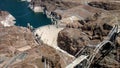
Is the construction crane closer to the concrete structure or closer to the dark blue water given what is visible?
the concrete structure

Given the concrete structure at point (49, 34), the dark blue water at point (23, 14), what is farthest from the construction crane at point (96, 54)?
the dark blue water at point (23, 14)

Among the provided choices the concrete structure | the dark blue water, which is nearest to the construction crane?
the concrete structure

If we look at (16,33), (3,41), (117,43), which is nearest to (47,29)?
(16,33)

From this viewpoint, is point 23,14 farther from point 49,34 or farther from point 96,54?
point 96,54

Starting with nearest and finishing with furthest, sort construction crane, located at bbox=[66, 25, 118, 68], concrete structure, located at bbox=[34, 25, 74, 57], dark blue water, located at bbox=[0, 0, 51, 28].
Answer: construction crane, located at bbox=[66, 25, 118, 68]
concrete structure, located at bbox=[34, 25, 74, 57]
dark blue water, located at bbox=[0, 0, 51, 28]

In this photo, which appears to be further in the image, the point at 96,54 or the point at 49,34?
the point at 49,34

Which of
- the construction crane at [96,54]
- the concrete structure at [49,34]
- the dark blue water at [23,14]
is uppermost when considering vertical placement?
the construction crane at [96,54]

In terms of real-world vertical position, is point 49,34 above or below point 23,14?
above

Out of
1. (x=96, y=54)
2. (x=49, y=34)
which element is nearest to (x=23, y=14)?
(x=49, y=34)

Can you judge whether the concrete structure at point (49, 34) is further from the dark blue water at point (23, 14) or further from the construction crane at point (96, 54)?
the construction crane at point (96, 54)
